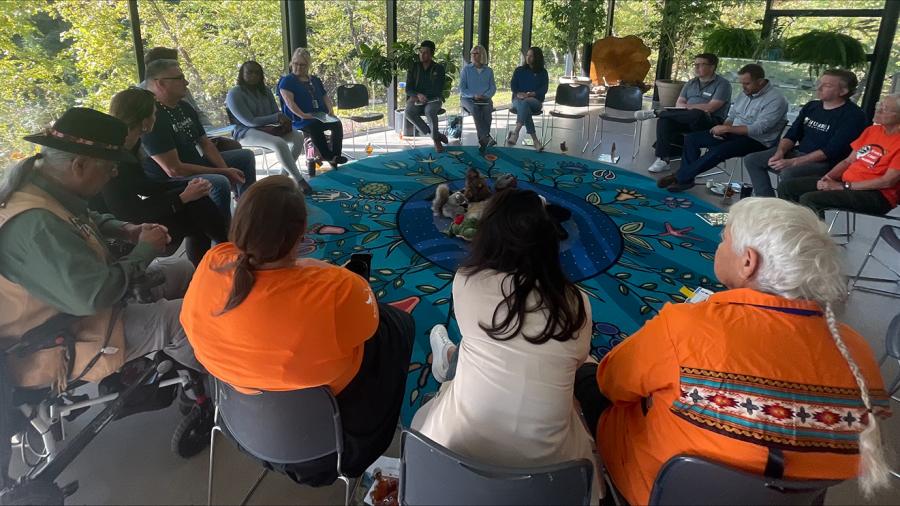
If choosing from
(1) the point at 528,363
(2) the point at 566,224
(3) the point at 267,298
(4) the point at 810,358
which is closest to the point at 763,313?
(4) the point at 810,358

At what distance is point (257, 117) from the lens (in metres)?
4.79

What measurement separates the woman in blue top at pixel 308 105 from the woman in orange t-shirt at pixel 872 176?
434cm

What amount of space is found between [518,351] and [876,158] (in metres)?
3.61

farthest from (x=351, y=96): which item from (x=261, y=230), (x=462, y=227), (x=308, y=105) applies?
(x=261, y=230)

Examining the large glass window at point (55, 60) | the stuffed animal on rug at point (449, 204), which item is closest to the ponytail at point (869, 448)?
the stuffed animal on rug at point (449, 204)

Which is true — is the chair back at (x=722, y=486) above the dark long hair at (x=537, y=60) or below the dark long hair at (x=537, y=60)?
below

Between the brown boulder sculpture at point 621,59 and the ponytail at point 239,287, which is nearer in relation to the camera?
the ponytail at point 239,287

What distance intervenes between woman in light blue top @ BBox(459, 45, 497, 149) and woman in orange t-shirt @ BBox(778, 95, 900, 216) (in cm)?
375

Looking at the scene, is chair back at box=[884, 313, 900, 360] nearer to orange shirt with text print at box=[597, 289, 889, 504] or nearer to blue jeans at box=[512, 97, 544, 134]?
orange shirt with text print at box=[597, 289, 889, 504]

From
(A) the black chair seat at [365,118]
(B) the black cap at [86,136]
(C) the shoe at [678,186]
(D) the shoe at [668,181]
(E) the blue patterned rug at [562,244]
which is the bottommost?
(E) the blue patterned rug at [562,244]

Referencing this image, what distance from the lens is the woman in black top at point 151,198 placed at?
2.59 metres

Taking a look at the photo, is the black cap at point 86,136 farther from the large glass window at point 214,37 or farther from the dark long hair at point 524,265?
the large glass window at point 214,37

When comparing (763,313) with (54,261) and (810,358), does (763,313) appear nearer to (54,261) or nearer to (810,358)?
(810,358)

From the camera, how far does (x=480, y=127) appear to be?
6586mm
